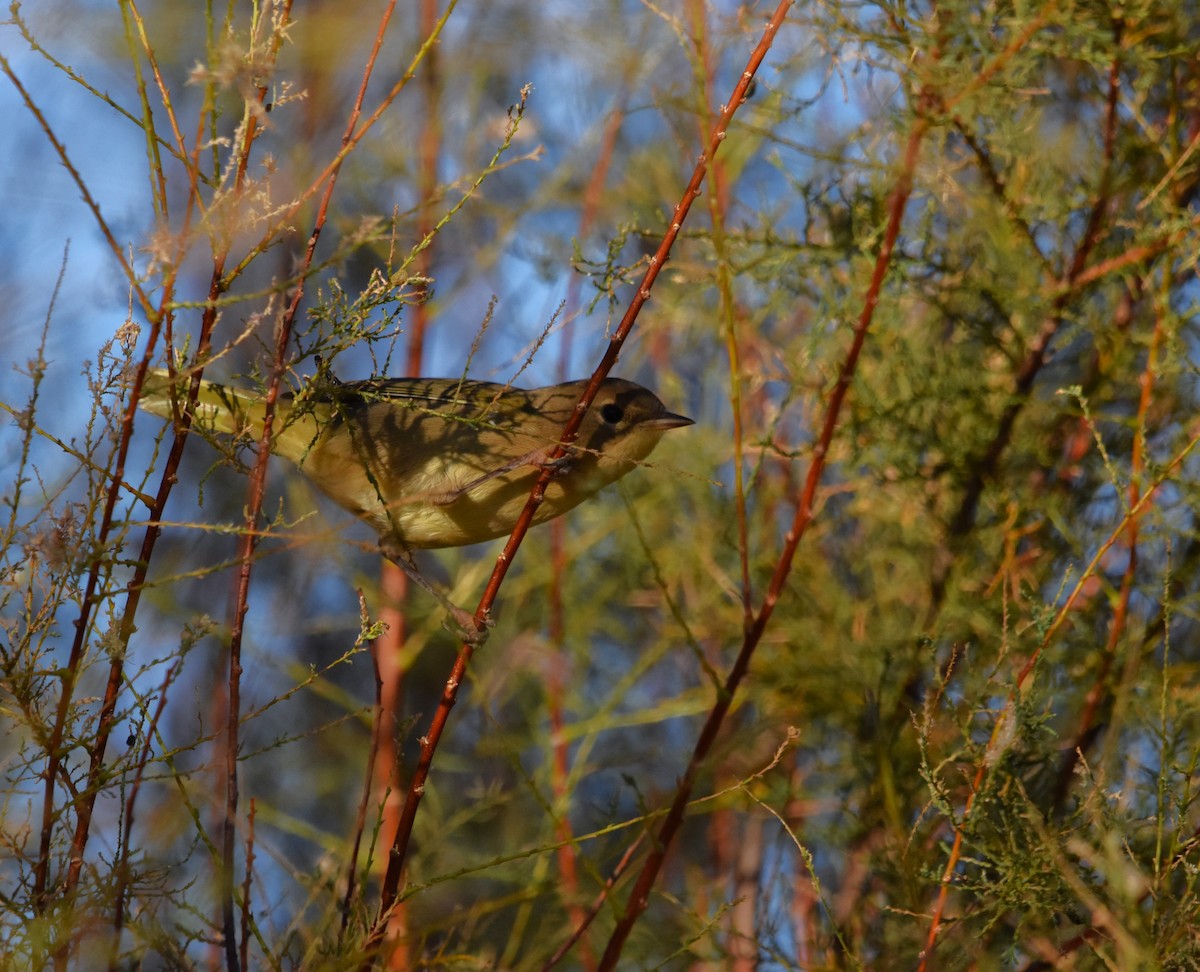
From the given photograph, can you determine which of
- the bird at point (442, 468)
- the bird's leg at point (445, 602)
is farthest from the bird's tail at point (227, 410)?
the bird's leg at point (445, 602)

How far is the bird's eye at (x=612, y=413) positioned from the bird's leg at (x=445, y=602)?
27.1 inches

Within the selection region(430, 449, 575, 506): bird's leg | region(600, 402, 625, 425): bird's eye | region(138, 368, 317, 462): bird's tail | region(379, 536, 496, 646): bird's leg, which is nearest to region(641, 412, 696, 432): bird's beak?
region(600, 402, 625, 425): bird's eye

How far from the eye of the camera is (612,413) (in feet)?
11.1

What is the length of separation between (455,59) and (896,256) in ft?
10.2

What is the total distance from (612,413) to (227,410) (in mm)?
1209

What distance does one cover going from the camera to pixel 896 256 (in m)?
3.11

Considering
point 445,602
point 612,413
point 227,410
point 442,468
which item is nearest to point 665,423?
point 612,413

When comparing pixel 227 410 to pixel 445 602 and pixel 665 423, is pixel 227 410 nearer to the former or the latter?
pixel 445 602

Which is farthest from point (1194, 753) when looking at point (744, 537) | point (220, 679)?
point (220, 679)

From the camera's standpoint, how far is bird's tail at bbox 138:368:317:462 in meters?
1.69

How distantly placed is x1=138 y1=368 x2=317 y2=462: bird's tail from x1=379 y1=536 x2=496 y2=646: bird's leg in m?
0.29

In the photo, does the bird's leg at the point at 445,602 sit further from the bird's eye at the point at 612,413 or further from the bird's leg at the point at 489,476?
the bird's eye at the point at 612,413

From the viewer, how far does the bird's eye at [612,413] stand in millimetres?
3367

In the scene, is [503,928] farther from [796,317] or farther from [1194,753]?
[1194,753]
